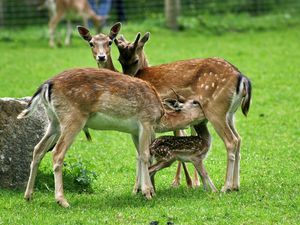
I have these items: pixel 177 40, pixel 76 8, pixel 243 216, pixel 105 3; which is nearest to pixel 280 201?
pixel 243 216

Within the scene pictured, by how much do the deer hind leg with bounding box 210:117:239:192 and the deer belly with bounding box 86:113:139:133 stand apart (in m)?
0.96

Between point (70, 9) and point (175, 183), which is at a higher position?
point (175, 183)

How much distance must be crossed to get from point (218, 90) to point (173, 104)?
21.5 inches

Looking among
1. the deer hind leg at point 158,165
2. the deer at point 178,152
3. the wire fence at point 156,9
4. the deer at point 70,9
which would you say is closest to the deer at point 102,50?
the deer at point 178,152

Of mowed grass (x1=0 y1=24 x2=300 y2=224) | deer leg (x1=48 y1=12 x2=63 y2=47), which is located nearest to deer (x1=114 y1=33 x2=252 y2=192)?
mowed grass (x1=0 y1=24 x2=300 y2=224)

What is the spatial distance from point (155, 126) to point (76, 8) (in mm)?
15231

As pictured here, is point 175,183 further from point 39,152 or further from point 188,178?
point 39,152

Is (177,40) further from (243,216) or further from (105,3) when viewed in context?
(243,216)

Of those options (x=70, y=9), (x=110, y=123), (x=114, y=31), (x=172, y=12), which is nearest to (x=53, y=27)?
(x=70, y=9)

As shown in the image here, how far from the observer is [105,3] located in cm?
2725

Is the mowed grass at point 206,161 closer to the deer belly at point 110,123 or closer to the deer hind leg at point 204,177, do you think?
the deer hind leg at point 204,177

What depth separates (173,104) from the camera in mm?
9648

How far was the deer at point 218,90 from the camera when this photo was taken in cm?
945

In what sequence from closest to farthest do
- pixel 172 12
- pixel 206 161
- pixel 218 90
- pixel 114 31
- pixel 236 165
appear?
pixel 218 90 < pixel 236 165 < pixel 114 31 < pixel 206 161 < pixel 172 12
